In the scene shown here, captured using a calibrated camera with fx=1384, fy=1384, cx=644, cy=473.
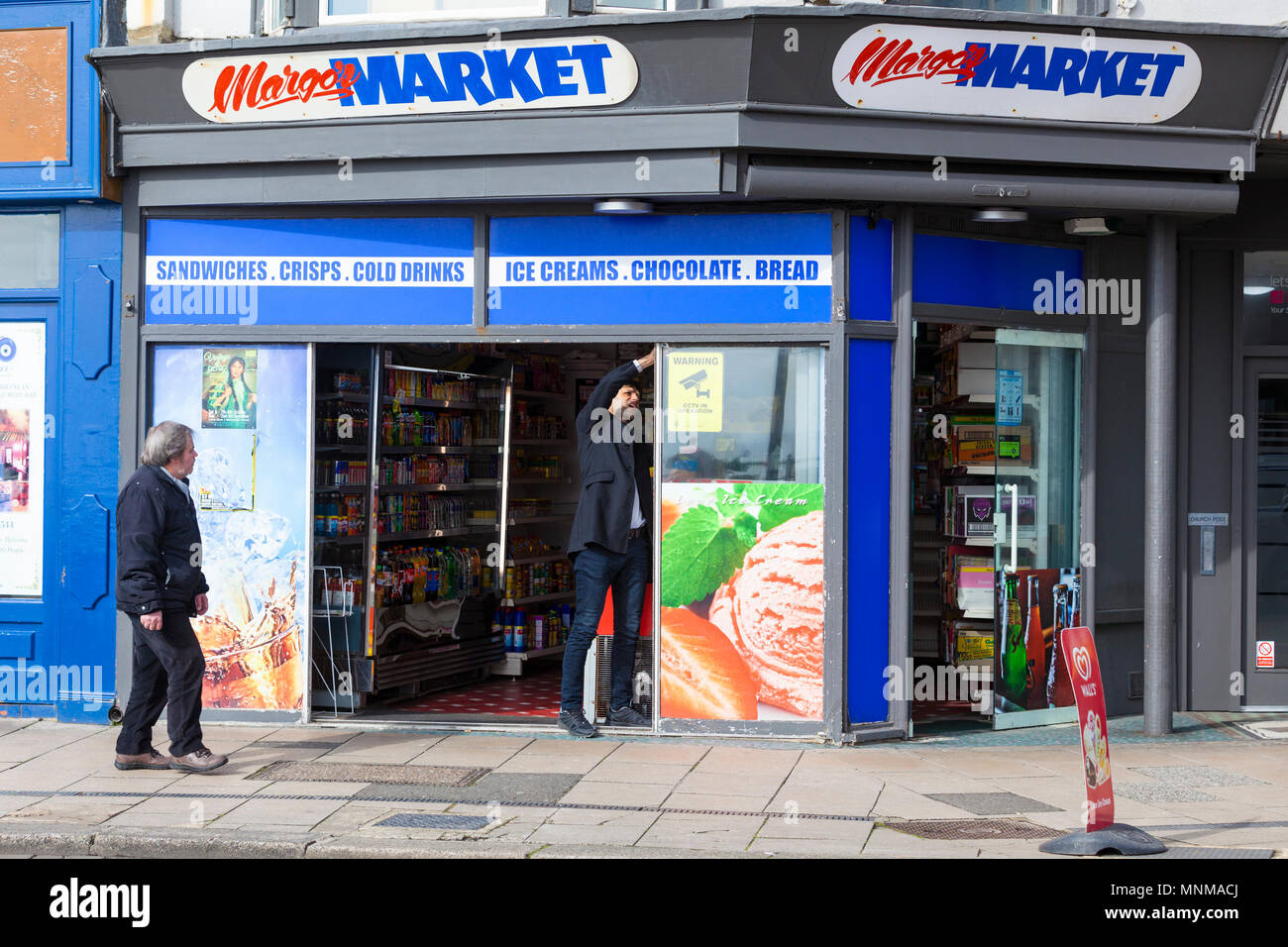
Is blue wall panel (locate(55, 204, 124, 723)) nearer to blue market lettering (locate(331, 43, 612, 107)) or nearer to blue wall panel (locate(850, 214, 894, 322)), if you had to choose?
blue market lettering (locate(331, 43, 612, 107))

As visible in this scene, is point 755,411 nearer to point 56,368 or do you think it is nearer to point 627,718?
point 627,718

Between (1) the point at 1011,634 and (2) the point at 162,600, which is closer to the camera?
(2) the point at 162,600

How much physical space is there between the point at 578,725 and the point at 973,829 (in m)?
3.11

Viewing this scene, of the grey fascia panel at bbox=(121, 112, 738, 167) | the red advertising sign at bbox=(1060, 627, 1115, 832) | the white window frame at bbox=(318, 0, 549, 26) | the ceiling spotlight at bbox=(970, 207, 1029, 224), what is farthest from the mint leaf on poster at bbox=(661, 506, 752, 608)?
the white window frame at bbox=(318, 0, 549, 26)

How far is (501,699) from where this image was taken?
1064 centimetres

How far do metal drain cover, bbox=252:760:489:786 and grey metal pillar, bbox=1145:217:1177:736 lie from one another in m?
4.69

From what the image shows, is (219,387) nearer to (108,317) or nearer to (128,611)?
(108,317)

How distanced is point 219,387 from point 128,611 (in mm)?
2211

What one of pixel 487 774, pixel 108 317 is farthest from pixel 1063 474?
pixel 108 317

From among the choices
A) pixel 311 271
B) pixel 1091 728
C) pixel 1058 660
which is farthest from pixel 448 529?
pixel 1091 728

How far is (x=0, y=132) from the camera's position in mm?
9672

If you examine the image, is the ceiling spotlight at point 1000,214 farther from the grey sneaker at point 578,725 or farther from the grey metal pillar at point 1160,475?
the grey sneaker at point 578,725

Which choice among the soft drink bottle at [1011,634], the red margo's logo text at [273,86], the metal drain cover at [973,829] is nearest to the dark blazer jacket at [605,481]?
the red margo's logo text at [273,86]

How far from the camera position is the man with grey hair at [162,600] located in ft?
26.0
